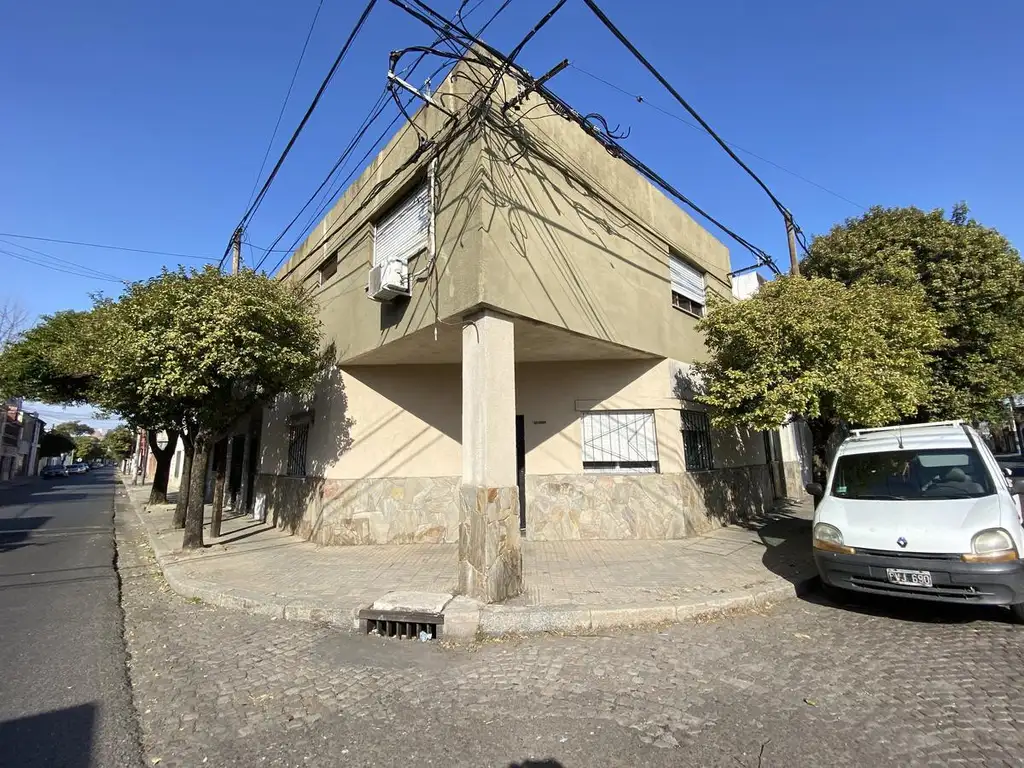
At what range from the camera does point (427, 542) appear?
8.93m

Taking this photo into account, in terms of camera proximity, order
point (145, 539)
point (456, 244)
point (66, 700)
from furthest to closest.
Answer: point (145, 539) → point (456, 244) → point (66, 700)

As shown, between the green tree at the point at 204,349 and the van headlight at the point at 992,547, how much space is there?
907cm

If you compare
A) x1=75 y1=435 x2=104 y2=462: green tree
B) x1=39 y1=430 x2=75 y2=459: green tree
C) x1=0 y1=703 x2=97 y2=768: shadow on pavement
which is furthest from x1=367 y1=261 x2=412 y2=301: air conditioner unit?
x1=75 y1=435 x2=104 y2=462: green tree

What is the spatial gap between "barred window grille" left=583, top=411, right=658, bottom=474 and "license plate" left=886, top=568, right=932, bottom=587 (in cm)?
463

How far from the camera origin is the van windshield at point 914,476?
17.2 ft

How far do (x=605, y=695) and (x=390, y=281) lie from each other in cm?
599

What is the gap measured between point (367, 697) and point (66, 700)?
6.93 feet

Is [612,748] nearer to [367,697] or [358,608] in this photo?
[367,697]

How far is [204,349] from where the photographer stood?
7645 mm

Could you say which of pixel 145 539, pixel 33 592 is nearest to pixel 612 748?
pixel 33 592

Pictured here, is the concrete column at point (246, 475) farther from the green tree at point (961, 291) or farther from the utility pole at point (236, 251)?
the green tree at point (961, 291)

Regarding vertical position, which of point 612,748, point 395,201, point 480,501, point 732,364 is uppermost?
point 395,201

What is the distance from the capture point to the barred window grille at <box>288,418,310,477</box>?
10750 mm

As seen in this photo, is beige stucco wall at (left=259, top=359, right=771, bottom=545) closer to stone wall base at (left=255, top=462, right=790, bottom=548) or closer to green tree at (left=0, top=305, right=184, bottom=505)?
stone wall base at (left=255, top=462, right=790, bottom=548)
